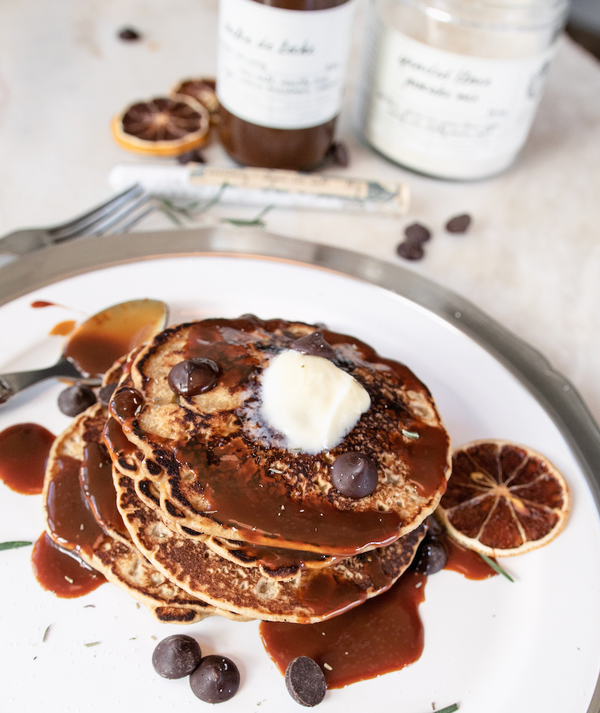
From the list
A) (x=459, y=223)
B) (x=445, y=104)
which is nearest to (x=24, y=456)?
(x=459, y=223)

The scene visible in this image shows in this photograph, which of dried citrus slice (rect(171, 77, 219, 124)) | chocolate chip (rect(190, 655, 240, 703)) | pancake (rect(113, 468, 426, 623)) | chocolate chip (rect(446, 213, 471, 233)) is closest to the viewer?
chocolate chip (rect(190, 655, 240, 703))

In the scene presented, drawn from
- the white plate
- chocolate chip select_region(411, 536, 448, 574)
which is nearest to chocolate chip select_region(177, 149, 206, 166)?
the white plate

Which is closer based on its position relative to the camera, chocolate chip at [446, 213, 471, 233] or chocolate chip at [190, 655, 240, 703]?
chocolate chip at [190, 655, 240, 703]

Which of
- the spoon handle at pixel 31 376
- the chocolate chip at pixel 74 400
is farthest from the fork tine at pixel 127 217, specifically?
the chocolate chip at pixel 74 400

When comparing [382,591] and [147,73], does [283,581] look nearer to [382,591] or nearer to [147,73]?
[382,591]

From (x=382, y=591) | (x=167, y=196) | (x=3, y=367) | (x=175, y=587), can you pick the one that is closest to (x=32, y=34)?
(x=167, y=196)

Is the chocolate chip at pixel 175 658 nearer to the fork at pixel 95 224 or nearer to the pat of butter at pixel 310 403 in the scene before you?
the pat of butter at pixel 310 403

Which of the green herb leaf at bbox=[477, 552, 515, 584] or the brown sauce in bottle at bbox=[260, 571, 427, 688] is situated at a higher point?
the green herb leaf at bbox=[477, 552, 515, 584]

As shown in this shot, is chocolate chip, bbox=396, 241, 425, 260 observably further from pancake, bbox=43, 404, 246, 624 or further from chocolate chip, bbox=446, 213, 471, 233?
pancake, bbox=43, 404, 246, 624
